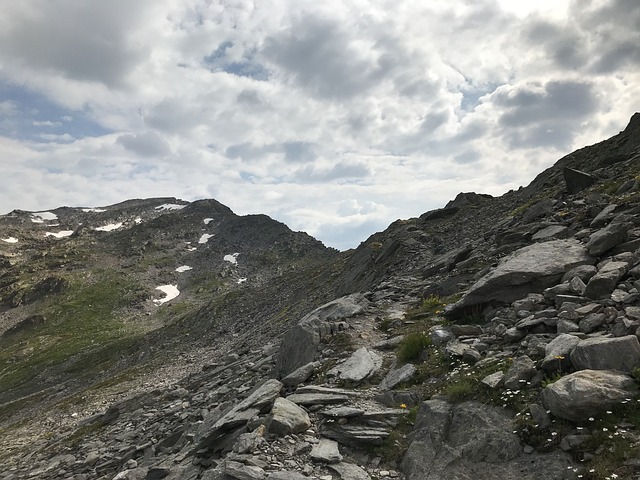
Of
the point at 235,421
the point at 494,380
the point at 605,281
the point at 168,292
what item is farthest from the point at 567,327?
the point at 168,292

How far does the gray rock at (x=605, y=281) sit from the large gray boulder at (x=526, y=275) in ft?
7.99

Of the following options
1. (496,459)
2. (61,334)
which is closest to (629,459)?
(496,459)

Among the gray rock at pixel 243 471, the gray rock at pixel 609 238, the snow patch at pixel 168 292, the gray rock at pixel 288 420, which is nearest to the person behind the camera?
the gray rock at pixel 243 471

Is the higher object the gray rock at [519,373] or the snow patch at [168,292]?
the snow patch at [168,292]

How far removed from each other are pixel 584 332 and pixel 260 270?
16915 centimetres

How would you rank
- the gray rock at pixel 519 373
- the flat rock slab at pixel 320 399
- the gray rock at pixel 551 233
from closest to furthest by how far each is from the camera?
the gray rock at pixel 519 373 < the flat rock slab at pixel 320 399 < the gray rock at pixel 551 233

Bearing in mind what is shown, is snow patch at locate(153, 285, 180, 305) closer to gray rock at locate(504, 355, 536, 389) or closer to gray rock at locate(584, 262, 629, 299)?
gray rock at locate(584, 262, 629, 299)

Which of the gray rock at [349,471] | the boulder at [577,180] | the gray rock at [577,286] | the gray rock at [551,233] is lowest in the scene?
the gray rock at [349,471]

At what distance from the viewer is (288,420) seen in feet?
35.0

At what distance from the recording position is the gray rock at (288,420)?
1043 centimetres

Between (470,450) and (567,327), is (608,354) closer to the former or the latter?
(567,327)

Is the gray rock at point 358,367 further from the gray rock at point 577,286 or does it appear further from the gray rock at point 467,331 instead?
the gray rock at point 577,286

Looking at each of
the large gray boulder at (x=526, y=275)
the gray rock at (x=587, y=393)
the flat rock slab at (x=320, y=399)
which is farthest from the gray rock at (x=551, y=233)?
the flat rock slab at (x=320, y=399)

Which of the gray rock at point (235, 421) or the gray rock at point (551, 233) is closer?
the gray rock at point (235, 421)
